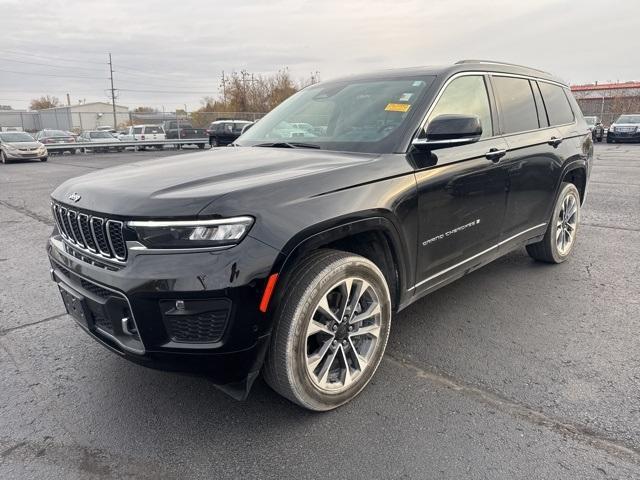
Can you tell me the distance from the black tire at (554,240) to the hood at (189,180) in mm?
2707

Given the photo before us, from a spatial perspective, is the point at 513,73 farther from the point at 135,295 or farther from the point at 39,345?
the point at 39,345

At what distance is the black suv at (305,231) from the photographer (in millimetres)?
2164

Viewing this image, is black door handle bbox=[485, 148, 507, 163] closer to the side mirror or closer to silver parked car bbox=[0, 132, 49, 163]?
the side mirror

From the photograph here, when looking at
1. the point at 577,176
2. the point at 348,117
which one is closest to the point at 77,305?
the point at 348,117

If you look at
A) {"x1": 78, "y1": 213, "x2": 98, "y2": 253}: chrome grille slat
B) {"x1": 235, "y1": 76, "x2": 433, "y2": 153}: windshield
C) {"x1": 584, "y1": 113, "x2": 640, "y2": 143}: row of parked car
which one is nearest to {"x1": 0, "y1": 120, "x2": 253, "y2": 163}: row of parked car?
{"x1": 235, "y1": 76, "x2": 433, "y2": 153}: windshield

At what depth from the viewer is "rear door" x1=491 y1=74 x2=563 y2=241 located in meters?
3.92

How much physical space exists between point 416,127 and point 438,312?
1.57 meters

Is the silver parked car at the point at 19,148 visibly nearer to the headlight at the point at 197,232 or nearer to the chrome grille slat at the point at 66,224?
the chrome grille slat at the point at 66,224

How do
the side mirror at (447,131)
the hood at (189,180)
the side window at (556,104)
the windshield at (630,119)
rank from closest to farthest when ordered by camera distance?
the hood at (189,180) < the side mirror at (447,131) < the side window at (556,104) < the windshield at (630,119)

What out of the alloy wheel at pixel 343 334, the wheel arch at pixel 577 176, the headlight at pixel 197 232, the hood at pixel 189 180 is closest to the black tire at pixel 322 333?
the alloy wheel at pixel 343 334

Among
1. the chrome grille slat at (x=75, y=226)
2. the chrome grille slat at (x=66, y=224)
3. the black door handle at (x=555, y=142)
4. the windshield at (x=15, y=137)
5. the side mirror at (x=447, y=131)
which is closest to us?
the chrome grille slat at (x=75, y=226)

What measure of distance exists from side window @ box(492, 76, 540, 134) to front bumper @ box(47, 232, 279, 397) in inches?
106

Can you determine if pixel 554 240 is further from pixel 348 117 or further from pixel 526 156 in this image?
pixel 348 117

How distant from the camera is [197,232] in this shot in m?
2.15
